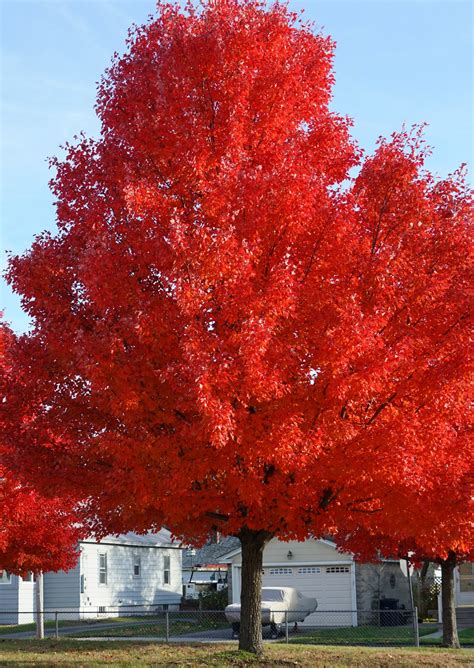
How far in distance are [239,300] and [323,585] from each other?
95.8ft

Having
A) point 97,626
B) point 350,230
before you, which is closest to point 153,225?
point 350,230

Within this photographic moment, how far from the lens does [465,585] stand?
144 ft

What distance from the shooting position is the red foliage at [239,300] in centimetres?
1307

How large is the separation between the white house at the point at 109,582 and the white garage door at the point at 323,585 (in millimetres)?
7066

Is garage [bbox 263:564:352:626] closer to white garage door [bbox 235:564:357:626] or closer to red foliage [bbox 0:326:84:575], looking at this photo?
white garage door [bbox 235:564:357:626]

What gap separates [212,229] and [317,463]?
402 centimetres

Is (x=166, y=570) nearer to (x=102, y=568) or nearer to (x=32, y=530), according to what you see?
(x=102, y=568)

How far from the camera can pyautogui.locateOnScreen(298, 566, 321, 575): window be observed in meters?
39.9

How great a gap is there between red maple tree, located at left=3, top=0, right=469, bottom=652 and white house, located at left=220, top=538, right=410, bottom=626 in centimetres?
2486

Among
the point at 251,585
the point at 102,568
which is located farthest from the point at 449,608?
the point at 102,568

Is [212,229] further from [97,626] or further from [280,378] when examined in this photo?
[97,626]

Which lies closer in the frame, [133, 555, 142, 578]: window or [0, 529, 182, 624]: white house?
[0, 529, 182, 624]: white house

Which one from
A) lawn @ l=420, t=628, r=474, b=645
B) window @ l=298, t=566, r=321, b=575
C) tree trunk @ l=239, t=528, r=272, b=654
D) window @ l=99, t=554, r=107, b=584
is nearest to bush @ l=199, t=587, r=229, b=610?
window @ l=99, t=554, r=107, b=584

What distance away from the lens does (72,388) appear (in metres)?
15.1
